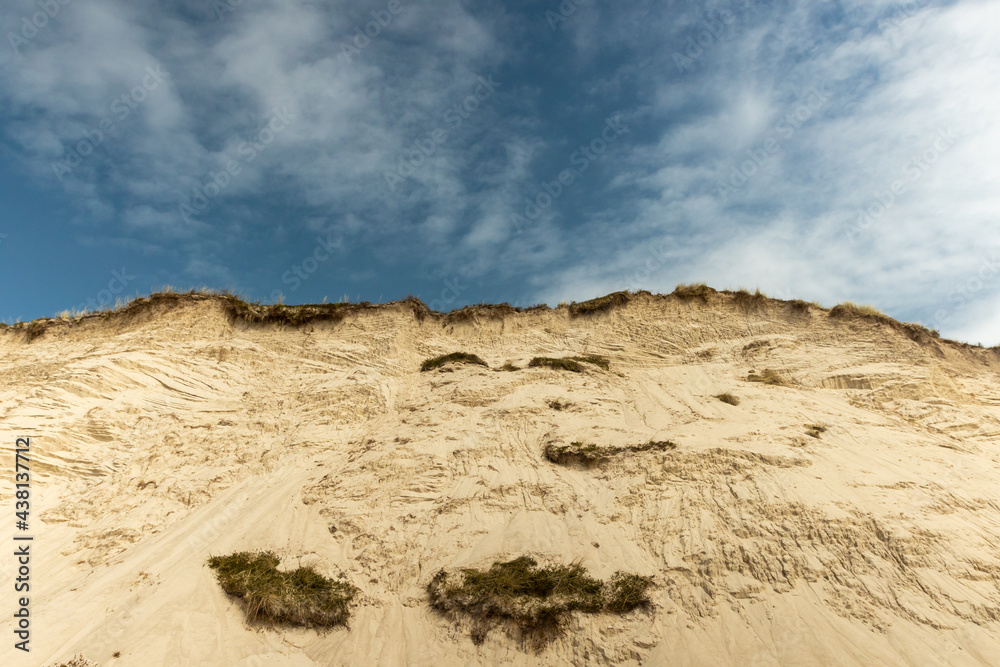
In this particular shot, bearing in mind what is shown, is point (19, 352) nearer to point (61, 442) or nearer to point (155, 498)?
point (61, 442)

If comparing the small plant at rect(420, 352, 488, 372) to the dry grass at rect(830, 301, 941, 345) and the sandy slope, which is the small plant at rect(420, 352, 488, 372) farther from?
the dry grass at rect(830, 301, 941, 345)

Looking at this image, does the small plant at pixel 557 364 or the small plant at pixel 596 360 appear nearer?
the small plant at pixel 557 364

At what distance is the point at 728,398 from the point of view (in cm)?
1286

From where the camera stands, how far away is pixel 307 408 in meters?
13.6

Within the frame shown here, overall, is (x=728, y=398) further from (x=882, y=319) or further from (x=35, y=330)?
(x=35, y=330)

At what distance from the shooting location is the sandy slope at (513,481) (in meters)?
7.68

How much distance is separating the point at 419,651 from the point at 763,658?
501 centimetres

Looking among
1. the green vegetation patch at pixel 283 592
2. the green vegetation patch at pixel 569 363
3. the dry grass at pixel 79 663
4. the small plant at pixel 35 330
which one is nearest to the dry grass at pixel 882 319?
the green vegetation patch at pixel 569 363

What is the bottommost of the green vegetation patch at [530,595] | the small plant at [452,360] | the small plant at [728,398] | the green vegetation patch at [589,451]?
the green vegetation patch at [530,595]

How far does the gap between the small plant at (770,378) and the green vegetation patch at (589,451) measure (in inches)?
179

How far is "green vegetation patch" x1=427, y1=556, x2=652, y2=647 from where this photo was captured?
7910mm

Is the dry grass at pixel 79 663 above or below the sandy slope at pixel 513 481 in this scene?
below

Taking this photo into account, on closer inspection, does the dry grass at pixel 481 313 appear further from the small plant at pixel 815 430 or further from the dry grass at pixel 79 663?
the dry grass at pixel 79 663

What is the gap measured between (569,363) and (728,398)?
4311 millimetres
